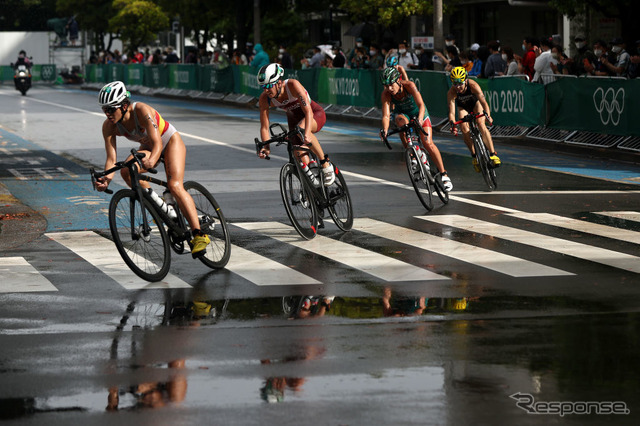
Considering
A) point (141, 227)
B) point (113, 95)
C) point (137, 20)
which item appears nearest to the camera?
point (113, 95)

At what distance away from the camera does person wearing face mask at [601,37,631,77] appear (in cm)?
2325

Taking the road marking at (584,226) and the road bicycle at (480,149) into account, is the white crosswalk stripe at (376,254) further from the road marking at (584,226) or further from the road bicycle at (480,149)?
the road bicycle at (480,149)

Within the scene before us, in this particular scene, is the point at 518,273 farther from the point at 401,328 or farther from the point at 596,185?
the point at 596,185

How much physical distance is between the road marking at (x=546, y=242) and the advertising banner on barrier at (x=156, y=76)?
38.1 meters

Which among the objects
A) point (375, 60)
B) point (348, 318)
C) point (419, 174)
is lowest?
point (348, 318)

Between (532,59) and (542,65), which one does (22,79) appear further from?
(542,65)

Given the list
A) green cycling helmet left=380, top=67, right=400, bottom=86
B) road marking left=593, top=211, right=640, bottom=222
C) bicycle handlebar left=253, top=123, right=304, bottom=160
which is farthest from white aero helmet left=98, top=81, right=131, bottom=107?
road marking left=593, top=211, right=640, bottom=222

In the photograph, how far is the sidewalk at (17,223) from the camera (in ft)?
42.4

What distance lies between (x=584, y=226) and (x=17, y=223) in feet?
21.6

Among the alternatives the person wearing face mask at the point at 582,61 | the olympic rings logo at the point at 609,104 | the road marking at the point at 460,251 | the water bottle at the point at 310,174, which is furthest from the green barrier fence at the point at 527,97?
the water bottle at the point at 310,174

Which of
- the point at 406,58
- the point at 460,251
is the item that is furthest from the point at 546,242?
the point at 406,58

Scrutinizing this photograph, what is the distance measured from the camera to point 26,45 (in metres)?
90.4

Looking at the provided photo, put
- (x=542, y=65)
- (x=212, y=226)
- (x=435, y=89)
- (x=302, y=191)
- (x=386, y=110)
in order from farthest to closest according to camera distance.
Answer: (x=435, y=89) → (x=542, y=65) → (x=386, y=110) → (x=302, y=191) → (x=212, y=226)

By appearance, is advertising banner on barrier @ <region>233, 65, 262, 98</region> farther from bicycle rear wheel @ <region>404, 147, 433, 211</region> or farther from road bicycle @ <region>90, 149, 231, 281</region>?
road bicycle @ <region>90, 149, 231, 281</region>
